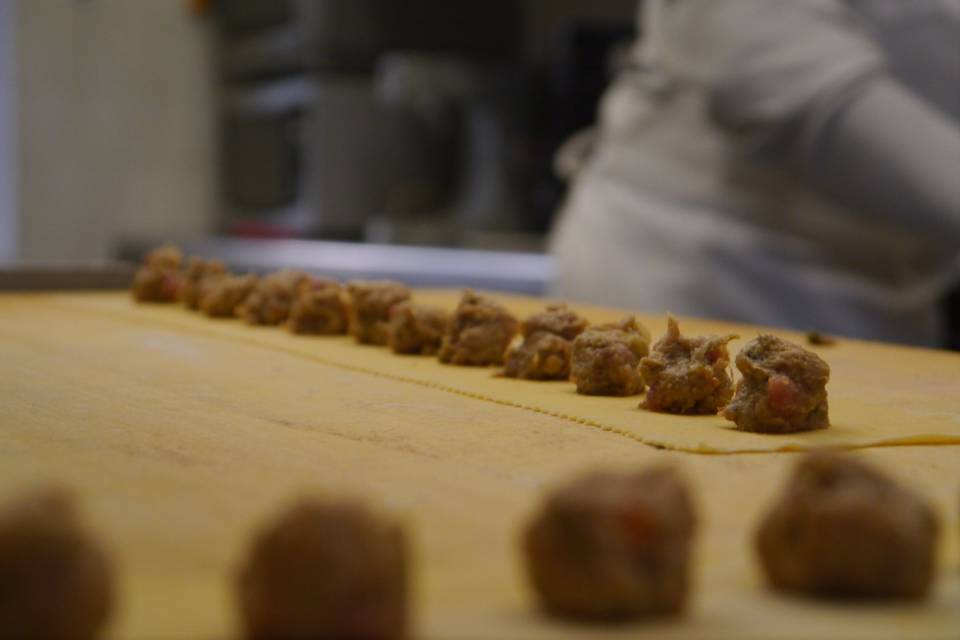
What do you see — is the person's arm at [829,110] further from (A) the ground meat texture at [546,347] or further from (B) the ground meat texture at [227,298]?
(A) the ground meat texture at [546,347]

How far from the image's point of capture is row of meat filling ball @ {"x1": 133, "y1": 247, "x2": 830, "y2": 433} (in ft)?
4.39

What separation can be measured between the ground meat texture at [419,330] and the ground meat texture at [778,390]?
26.0 inches

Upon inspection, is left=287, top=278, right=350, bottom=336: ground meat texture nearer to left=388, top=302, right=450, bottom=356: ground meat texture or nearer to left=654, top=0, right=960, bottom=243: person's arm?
left=388, top=302, right=450, bottom=356: ground meat texture

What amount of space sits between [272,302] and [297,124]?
373 cm

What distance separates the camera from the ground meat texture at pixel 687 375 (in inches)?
56.1

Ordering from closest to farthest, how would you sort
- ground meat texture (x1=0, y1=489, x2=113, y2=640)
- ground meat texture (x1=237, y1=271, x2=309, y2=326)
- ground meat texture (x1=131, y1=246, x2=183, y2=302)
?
ground meat texture (x1=0, y1=489, x2=113, y2=640), ground meat texture (x1=237, y1=271, x2=309, y2=326), ground meat texture (x1=131, y1=246, x2=183, y2=302)

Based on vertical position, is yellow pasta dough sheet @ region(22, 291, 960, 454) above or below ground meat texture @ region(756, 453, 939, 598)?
below

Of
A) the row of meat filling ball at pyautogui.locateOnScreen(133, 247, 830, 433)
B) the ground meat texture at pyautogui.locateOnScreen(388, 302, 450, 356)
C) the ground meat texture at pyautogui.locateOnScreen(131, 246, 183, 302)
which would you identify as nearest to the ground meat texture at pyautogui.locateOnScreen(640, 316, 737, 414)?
the row of meat filling ball at pyautogui.locateOnScreen(133, 247, 830, 433)

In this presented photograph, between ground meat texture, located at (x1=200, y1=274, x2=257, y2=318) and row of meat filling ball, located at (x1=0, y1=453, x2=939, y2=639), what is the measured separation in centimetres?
167

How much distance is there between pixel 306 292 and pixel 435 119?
110 inches

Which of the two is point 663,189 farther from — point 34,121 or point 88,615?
point 34,121

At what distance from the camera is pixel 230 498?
1013 millimetres

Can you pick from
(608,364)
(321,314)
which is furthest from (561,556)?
(321,314)

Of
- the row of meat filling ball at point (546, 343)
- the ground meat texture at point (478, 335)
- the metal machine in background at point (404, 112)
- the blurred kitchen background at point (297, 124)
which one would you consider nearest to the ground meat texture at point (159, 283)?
the row of meat filling ball at point (546, 343)
